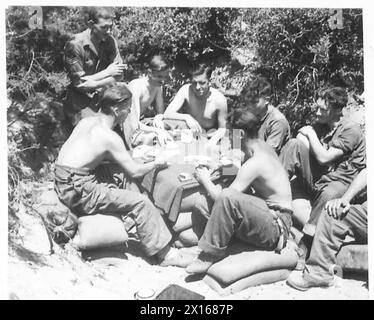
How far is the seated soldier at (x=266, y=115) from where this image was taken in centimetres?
704

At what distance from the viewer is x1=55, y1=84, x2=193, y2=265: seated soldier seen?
6.58 meters

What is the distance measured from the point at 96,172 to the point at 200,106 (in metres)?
1.26

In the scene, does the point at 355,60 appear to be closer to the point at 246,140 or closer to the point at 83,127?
the point at 246,140

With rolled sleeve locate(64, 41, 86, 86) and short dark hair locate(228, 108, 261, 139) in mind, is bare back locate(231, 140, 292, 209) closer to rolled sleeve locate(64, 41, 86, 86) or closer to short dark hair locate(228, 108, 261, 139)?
short dark hair locate(228, 108, 261, 139)

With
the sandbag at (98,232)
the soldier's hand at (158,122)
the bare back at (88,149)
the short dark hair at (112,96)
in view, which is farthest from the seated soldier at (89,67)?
the sandbag at (98,232)

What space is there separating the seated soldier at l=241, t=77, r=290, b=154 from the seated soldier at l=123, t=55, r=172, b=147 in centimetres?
84

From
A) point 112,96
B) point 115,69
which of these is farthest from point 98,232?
point 115,69

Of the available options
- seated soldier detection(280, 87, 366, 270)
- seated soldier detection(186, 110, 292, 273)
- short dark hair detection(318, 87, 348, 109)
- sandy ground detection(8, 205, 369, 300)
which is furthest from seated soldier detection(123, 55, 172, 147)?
short dark hair detection(318, 87, 348, 109)

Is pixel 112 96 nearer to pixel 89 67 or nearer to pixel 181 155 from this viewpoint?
pixel 89 67

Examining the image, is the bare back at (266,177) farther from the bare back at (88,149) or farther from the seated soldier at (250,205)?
the bare back at (88,149)

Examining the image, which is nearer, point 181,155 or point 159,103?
point 181,155

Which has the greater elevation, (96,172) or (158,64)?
(158,64)

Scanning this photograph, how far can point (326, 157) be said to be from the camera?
6.90 metres

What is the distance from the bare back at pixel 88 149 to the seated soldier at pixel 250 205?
3.09 ft
